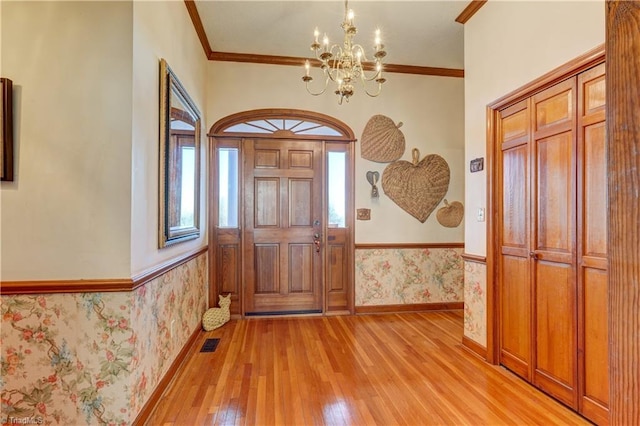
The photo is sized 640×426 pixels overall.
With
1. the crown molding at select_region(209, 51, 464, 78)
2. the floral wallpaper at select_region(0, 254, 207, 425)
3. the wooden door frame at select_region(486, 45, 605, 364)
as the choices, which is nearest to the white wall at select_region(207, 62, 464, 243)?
the crown molding at select_region(209, 51, 464, 78)

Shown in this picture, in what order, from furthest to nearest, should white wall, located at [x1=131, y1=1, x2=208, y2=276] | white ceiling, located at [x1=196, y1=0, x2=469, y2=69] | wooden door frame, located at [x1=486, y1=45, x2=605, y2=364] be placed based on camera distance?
white ceiling, located at [x1=196, y1=0, x2=469, y2=69]
wooden door frame, located at [x1=486, y1=45, x2=605, y2=364]
white wall, located at [x1=131, y1=1, x2=208, y2=276]

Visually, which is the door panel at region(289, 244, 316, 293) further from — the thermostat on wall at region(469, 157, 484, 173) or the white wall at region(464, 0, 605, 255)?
the thermostat on wall at region(469, 157, 484, 173)

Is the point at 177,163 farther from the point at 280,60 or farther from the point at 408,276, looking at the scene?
the point at 408,276

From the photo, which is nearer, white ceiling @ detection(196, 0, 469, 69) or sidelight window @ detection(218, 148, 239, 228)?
white ceiling @ detection(196, 0, 469, 69)

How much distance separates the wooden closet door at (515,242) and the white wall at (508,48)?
0.59ft

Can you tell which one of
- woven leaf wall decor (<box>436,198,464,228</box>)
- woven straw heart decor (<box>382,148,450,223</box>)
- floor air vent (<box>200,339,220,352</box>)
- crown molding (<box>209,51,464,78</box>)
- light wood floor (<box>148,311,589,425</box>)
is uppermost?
crown molding (<box>209,51,464,78</box>)

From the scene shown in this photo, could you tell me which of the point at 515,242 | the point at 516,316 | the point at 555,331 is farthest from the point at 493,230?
the point at 555,331

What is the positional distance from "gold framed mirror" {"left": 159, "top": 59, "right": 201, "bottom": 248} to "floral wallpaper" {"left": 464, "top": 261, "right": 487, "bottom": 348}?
8.07 ft

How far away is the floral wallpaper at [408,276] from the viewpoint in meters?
3.76

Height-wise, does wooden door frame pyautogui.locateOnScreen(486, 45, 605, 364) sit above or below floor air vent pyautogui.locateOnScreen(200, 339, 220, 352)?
above

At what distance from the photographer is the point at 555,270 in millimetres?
2008

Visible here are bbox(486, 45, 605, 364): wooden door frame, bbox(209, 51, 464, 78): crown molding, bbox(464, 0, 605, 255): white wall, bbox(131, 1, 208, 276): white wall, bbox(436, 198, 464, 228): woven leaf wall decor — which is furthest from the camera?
bbox(436, 198, 464, 228): woven leaf wall decor

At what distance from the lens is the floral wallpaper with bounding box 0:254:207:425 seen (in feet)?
4.93

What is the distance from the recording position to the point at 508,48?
2.36 m
